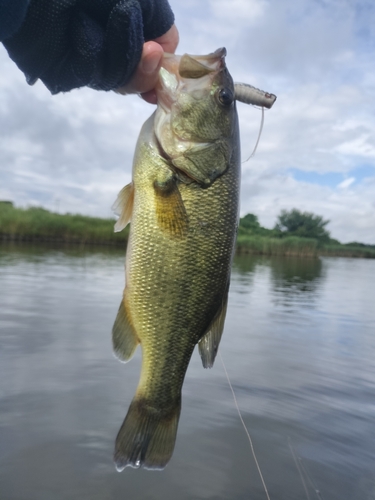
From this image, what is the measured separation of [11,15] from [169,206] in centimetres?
92

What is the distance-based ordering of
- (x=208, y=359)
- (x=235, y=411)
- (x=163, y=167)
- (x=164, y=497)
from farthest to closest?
(x=235, y=411), (x=164, y=497), (x=208, y=359), (x=163, y=167)

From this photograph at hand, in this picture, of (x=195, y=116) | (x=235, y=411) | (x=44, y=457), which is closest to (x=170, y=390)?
(x=195, y=116)

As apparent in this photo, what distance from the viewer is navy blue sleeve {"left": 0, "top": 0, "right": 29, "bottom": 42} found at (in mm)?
1757

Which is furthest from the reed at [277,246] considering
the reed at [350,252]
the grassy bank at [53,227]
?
the reed at [350,252]

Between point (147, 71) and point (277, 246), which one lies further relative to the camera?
point (277, 246)

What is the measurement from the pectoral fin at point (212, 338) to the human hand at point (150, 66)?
3.38ft

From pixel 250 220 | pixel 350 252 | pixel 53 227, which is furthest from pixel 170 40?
pixel 250 220

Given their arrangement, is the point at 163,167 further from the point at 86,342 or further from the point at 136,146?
the point at 86,342

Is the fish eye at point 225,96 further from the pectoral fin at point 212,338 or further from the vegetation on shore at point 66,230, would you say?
the vegetation on shore at point 66,230

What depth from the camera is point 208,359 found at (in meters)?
2.23

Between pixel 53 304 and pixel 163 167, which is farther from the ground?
pixel 163 167

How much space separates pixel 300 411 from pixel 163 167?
13.6 ft

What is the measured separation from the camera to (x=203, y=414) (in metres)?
4.95

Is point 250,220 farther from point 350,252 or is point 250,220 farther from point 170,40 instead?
point 170,40
